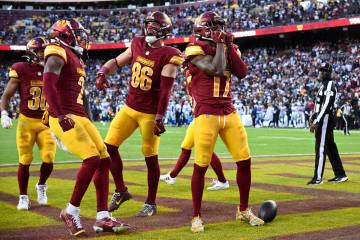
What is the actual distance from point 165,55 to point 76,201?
199cm

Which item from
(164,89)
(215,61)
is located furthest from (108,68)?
(215,61)

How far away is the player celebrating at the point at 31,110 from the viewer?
6.97m

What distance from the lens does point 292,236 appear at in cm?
508

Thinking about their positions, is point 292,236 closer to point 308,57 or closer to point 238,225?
point 238,225

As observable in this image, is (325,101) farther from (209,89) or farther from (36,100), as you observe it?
(36,100)

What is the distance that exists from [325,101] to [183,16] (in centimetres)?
4096

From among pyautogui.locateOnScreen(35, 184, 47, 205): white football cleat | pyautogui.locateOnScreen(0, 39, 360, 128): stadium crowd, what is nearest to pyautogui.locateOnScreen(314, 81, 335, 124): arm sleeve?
pyautogui.locateOnScreen(35, 184, 47, 205): white football cleat

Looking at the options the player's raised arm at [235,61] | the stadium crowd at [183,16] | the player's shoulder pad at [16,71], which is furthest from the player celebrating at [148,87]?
the stadium crowd at [183,16]

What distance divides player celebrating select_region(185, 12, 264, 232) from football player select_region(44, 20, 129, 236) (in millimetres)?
939

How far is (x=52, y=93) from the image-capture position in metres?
5.21

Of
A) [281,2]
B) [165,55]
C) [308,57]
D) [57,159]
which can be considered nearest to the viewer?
[165,55]

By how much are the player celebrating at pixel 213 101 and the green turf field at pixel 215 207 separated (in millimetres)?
410

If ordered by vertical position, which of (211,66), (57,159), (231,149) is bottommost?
(57,159)

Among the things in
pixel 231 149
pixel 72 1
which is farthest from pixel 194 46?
pixel 72 1
